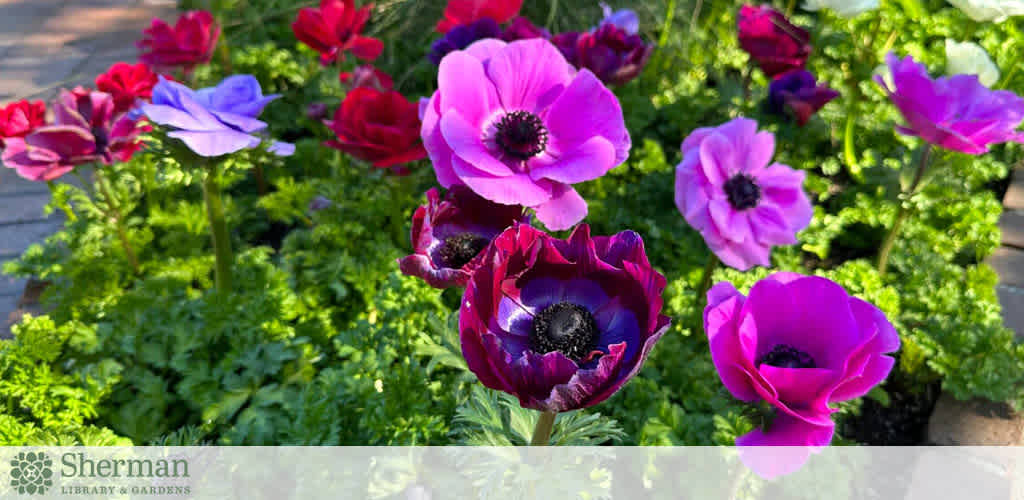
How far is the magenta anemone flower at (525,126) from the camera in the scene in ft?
3.49

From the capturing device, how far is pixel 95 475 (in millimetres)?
1302

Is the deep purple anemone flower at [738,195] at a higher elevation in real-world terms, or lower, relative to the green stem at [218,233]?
higher

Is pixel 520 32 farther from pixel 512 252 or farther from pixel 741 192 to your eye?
pixel 512 252

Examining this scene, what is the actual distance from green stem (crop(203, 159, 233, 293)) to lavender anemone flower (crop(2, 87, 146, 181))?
0.22 metres

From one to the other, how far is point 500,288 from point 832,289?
1.48 feet

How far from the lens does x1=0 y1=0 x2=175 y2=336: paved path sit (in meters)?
2.35

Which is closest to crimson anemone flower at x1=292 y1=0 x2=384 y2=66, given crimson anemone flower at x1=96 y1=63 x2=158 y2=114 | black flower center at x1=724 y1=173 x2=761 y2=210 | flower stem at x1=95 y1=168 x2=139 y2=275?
crimson anemone flower at x1=96 y1=63 x2=158 y2=114

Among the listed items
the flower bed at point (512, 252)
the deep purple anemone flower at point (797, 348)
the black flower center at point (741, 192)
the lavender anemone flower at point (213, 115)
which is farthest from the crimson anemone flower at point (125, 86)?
the deep purple anemone flower at point (797, 348)

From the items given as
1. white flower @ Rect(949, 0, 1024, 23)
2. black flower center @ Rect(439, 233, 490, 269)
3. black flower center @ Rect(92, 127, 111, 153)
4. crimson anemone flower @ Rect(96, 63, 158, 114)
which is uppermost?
white flower @ Rect(949, 0, 1024, 23)

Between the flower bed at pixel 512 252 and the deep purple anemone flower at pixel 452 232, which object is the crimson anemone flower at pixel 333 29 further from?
the deep purple anemone flower at pixel 452 232

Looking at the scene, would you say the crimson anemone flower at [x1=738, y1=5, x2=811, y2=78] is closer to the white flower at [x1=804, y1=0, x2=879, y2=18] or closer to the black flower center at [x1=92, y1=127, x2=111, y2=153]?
the white flower at [x1=804, y1=0, x2=879, y2=18]

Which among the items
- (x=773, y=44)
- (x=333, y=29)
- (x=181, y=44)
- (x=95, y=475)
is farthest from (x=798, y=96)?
(x=95, y=475)

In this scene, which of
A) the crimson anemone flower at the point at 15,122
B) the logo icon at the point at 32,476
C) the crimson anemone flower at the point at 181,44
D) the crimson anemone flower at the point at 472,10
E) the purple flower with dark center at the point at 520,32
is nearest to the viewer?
the logo icon at the point at 32,476

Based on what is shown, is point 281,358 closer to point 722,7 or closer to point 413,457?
point 413,457
